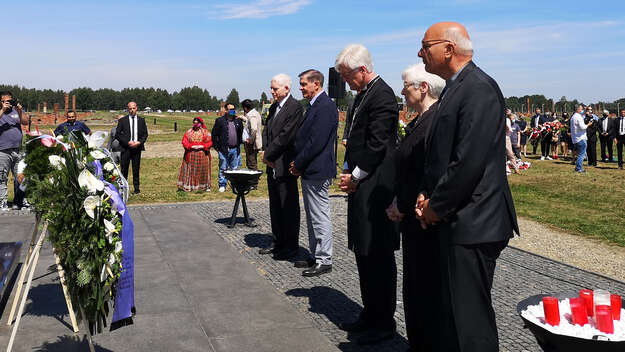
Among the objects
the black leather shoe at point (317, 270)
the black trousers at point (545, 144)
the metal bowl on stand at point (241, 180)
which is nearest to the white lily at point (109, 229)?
the black leather shoe at point (317, 270)

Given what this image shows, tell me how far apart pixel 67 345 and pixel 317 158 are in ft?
10.1

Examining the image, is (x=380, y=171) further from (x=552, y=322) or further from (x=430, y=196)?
(x=552, y=322)

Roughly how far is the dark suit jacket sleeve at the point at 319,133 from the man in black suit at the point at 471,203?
3.19m

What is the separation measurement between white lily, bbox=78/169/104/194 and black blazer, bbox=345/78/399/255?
83.4 inches

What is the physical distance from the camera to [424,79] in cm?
421

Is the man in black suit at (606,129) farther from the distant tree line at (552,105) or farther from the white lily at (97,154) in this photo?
the white lily at (97,154)

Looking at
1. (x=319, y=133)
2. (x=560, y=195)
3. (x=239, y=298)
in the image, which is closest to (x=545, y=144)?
(x=560, y=195)

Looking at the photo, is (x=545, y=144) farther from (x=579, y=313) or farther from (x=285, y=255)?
(x=579, y=313)

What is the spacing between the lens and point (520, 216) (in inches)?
442

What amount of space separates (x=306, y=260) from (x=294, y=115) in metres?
1.79

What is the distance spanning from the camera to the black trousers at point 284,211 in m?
7.27

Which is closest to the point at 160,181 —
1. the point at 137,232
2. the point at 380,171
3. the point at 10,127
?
the point at 10,127

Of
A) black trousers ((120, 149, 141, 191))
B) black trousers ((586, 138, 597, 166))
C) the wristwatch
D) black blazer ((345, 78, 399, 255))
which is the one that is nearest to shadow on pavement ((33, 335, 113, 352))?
black blazer ((345, 78, 399, 255))

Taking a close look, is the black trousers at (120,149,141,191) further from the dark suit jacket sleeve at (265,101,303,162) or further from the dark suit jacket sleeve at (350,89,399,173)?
the dark suit jacket sleeve at (350,89,399,173)
